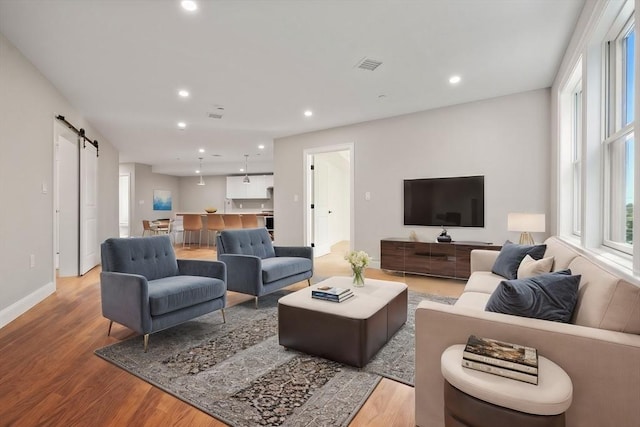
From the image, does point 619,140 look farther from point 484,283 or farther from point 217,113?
point 217,113

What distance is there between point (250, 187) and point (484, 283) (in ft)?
32.5

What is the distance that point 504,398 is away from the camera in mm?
1121

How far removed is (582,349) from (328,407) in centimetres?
119

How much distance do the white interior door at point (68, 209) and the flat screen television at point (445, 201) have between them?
17.1 ft

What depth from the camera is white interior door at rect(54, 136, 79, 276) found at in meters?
4.95

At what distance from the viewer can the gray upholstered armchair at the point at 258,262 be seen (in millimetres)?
3424

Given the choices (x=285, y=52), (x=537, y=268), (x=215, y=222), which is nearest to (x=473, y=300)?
(x=537, y=268)

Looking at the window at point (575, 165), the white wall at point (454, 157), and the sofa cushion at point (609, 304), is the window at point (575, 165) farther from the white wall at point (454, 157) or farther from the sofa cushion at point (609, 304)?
the sofa cushion at point (609, 304)

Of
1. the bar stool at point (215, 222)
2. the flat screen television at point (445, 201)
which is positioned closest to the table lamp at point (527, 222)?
the flat screen television at point (445, 201)

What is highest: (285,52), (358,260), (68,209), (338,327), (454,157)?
(285,52)

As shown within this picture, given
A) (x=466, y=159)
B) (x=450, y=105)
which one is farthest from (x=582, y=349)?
(x=450, y=105)

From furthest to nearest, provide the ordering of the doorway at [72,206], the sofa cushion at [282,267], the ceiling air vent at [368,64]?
the doorway at [72,206]
the sofa cushion at [282,267]
the ceiling air vent at [368,64]

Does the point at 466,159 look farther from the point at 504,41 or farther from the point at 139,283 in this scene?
the point at 139,283

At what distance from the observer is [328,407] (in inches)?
67.6
